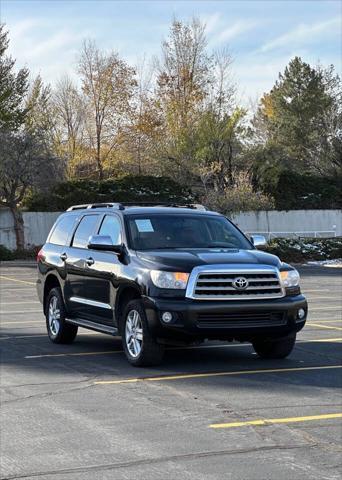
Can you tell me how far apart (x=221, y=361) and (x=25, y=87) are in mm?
37836

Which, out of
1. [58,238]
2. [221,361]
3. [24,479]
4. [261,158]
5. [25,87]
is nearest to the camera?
[24,479]

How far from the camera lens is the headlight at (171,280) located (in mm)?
9195

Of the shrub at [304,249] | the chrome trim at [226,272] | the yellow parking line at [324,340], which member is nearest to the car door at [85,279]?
the chrome trim at [226,272]

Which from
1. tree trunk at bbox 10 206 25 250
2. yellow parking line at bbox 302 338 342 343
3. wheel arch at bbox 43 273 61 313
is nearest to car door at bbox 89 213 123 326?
wheel arch at bbox 43 273 61 313

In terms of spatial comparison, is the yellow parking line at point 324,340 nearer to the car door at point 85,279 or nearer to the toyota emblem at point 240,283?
the toyota emblem at point 240,283

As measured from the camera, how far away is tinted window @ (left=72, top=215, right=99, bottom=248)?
37.1 ft

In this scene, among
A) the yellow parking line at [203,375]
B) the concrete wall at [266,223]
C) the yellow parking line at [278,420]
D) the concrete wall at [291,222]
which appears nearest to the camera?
the yellow parking line at [278,420]

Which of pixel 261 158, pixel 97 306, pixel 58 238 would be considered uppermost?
pixel 261 158

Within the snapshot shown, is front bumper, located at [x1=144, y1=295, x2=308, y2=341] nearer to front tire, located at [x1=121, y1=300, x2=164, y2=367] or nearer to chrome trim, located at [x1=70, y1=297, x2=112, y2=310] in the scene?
front tire, located at [x1=121, y1=300, x2=164, y2=367]

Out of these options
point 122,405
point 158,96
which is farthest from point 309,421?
point 158,96

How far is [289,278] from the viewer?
31.8 ft

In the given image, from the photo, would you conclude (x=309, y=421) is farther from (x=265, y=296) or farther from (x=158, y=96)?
(x=158, y=96)

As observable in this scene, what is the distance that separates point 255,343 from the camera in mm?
10367

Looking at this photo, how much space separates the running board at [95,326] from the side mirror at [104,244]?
1.02 metres
